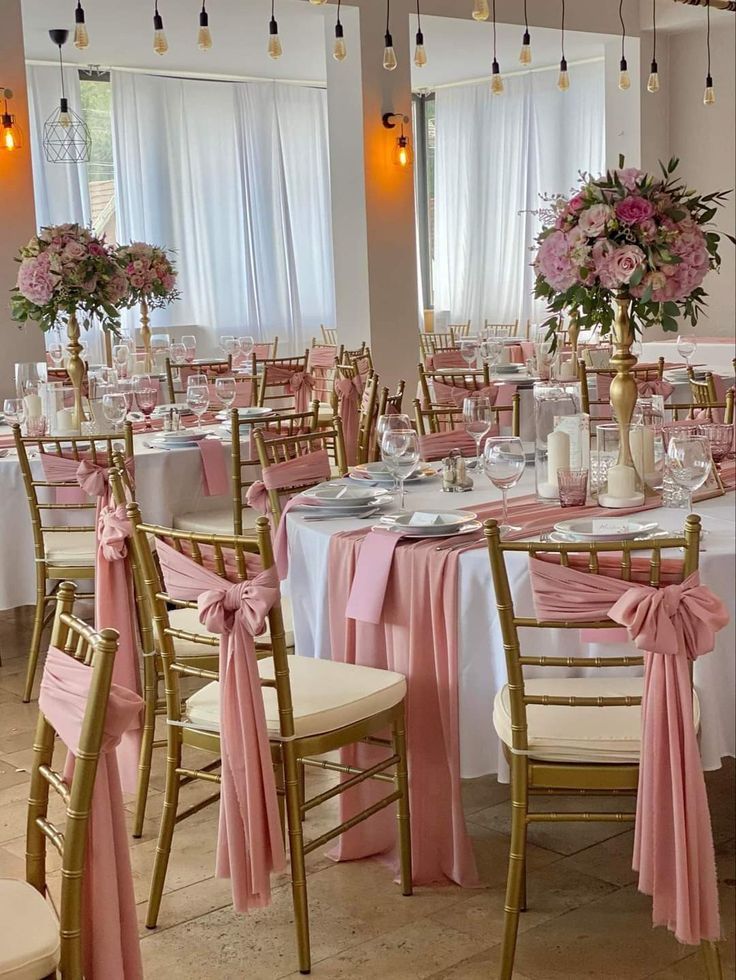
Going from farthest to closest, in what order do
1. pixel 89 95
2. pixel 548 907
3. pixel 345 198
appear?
pixel 89 95 < pixel 345 198 < pixel 548 907

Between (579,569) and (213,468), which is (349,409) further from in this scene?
(579,569)

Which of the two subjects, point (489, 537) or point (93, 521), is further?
point (93, 521)

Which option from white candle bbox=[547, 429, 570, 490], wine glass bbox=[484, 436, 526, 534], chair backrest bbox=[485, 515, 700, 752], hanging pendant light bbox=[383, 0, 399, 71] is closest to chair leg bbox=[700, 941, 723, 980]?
chair backrest bbox=[485, 515, 700, 752]

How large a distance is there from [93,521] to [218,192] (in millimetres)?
9546

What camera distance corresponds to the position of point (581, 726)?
267 cm

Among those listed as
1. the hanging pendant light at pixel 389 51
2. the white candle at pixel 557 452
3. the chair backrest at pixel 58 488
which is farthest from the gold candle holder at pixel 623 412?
the hanging pendant light at pixel 389 51

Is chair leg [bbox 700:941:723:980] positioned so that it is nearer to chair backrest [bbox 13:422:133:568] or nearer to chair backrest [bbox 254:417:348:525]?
chair backrest [bbox 254:417:348:525]

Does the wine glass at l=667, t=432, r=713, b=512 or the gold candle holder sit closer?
the wine glass at l=667, t=432, r=713, b=512

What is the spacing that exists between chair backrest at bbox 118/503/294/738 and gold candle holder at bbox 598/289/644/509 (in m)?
1.13

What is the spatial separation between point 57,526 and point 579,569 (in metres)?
2.86

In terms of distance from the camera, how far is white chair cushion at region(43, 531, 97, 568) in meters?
4.80

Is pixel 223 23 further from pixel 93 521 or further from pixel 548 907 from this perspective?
pixel 548 907

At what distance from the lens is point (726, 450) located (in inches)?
157

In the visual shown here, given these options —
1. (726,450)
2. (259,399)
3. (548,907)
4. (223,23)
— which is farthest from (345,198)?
(548,907)
